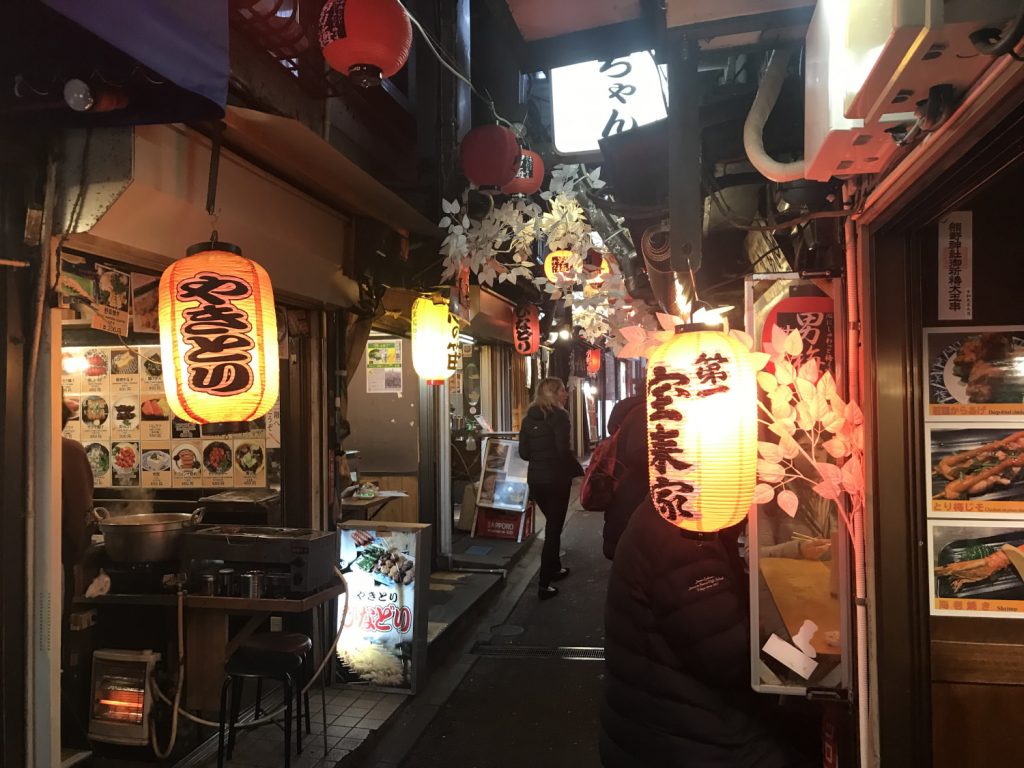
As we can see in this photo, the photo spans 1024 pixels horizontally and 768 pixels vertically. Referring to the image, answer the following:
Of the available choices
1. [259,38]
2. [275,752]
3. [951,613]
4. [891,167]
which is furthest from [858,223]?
[275,752]

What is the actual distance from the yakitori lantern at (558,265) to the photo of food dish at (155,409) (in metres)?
4.95

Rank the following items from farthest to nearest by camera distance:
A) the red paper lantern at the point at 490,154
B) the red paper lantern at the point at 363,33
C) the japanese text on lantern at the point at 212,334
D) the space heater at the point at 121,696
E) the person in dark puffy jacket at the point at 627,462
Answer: the red paper lantern at the point at 490,154, the person in dark puffy jacket at the point at 627,462, the space heater at the point at 121,696, the red paper lantern at the point at 363,33, the japanese text on lantern at the point at 212,334

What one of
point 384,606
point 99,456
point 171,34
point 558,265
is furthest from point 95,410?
point 171,34

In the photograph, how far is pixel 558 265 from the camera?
838cm

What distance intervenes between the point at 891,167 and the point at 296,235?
4.75 m

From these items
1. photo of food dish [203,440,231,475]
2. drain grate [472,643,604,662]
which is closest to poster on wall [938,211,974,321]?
drain grate [472,643,604,662]

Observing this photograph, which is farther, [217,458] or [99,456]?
[99,456]

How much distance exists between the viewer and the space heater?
4.96 metres

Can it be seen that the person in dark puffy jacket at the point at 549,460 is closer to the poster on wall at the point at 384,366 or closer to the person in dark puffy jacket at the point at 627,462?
the poster on wall at the point at 384,366

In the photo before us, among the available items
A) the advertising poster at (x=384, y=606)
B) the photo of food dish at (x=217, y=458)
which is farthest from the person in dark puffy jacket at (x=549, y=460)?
the photo of food dish at (x=217, y=458)

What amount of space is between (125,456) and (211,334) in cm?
530

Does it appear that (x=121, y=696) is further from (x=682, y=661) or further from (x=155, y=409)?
(x=682, y=661)

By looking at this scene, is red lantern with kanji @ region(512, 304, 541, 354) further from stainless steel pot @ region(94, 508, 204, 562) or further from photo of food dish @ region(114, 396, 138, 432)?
stainless steel pot @ region(94, 508, 204, 562)

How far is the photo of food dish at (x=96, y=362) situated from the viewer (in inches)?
314
